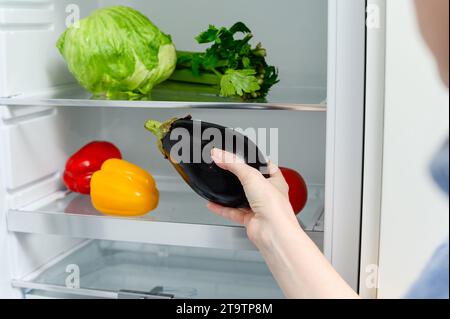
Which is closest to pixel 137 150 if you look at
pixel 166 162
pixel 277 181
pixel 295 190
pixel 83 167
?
pixel 166 162

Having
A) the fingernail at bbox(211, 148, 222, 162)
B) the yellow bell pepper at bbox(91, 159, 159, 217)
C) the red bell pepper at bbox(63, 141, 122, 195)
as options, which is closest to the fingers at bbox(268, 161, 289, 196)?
the fingernail at bbox(211, 148, 222, 162)

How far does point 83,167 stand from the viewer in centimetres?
171

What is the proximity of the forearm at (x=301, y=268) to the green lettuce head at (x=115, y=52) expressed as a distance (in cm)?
62

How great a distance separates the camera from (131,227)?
150 centimetres

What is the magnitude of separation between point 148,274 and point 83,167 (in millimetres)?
365

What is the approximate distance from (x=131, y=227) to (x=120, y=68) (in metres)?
0.41

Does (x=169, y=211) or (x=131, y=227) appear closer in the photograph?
(x=131, y=227)

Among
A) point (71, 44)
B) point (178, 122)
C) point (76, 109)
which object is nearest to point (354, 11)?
point (178, 122)

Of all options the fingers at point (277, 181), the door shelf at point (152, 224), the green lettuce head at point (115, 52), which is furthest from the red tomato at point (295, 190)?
the green lettuce head at point (115, 52)

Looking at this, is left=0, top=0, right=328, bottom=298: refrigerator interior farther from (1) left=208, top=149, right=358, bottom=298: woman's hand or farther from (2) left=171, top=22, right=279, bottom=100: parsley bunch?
(1) left=208, top=149, right=358, bottom=298: woman's hand

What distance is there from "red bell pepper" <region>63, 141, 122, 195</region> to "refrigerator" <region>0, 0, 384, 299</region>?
48 millimetres

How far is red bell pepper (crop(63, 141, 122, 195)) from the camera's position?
1714 millimetres

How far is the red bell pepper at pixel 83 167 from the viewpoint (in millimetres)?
1714

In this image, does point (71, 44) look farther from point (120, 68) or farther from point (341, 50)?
point (341, 50)
